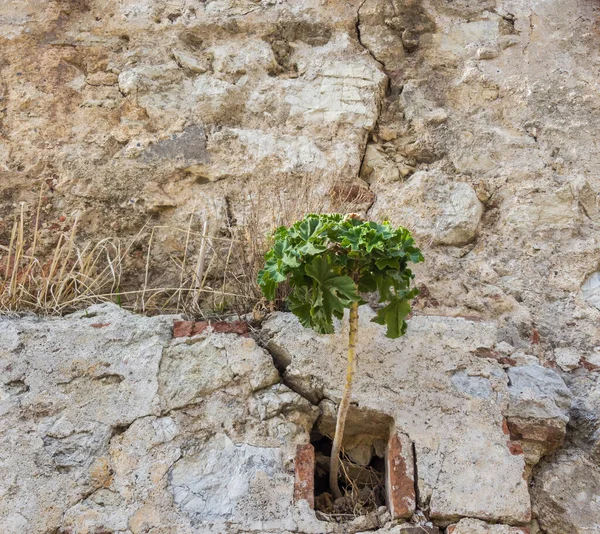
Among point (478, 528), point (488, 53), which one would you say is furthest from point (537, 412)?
point (488, 53)

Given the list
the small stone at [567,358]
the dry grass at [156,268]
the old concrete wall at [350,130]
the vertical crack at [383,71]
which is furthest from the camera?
the vertical crack at [383,71]

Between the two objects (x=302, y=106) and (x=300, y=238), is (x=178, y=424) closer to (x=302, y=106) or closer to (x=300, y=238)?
(x=300, y=238)

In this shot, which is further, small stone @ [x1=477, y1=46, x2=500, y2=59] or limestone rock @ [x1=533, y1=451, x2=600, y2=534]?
small stone @ [x1=477, y1=46, x2=500, y2=59]

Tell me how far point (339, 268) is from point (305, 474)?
766 millimetres

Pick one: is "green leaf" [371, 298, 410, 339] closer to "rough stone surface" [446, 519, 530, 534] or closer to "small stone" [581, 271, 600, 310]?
"rough stone surface" [446, 519, 530, 534]

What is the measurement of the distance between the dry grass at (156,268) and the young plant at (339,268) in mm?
468

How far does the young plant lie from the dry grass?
0.47 metres

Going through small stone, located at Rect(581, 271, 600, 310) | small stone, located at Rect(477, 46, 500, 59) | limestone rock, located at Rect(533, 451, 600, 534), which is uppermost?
small stone, located at Rect(477, 46, 500, 59)

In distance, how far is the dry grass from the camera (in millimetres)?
2566

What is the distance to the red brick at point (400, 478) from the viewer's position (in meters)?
2.00

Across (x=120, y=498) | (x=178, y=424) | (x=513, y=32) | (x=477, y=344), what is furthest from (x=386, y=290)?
(x=513, y=32)

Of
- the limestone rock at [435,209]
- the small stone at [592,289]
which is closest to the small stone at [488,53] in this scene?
the limestone rock at [435,209]

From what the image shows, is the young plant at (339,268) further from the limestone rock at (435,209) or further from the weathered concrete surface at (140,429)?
the limestone rock at (435,209)

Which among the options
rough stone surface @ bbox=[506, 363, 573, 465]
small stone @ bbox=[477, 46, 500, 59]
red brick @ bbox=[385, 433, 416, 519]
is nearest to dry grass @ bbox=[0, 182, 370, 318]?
red brick @ bbox=[385, 433, 416, 519]
